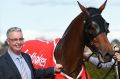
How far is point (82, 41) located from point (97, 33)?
1.34 ft

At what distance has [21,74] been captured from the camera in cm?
648

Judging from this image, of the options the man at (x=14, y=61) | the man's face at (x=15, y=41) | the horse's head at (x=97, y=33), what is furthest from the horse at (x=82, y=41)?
the man's face at (x=15, y=41)

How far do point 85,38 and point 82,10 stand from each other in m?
0.45

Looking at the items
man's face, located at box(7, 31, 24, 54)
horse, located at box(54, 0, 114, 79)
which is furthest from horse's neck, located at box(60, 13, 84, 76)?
man's face, located at box(7, 31, 24, 54)

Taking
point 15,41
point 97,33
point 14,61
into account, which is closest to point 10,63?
point 14,61

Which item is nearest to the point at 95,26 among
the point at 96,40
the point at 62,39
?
the point at 96,40

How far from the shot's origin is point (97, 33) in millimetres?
7270

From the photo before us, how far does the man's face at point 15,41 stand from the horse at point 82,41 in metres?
1.39

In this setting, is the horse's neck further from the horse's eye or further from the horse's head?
the horse's eye

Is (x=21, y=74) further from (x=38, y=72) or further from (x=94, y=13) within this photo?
(x=94, y=13)

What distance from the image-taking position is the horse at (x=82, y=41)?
7.24m

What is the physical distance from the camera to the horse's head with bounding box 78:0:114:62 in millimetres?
7152

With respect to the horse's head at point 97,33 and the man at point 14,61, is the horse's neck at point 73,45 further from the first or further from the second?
the man at point 14,61

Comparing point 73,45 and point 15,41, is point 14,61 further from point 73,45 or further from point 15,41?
point 73,45
